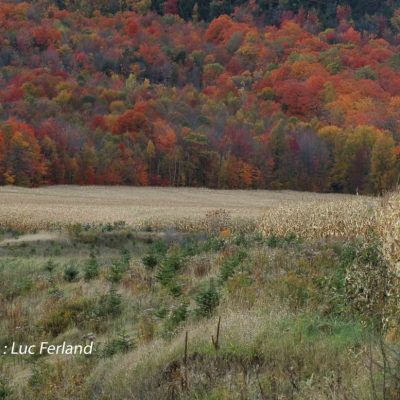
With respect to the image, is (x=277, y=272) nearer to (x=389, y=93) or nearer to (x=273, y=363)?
(x=273, y=363)

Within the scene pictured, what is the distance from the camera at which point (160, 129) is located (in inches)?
3388

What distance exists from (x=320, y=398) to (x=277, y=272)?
21.0 feet

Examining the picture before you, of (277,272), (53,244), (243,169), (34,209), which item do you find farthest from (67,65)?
(277,272)

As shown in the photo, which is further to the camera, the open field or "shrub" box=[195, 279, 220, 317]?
the open field

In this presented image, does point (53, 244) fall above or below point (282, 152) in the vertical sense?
above

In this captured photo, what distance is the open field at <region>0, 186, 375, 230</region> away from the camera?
34.7 metres

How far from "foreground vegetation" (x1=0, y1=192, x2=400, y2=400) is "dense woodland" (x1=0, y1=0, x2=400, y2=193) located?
57.5m

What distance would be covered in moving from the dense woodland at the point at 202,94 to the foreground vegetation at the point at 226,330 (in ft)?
189

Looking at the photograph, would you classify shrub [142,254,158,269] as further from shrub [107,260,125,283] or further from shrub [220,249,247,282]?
shrub [220,249,247,282]

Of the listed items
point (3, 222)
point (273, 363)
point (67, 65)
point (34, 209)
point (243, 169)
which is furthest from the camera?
point (67, 65)

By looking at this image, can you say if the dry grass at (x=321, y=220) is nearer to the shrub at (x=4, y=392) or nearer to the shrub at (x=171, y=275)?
the shrub at (x=171, y=275)

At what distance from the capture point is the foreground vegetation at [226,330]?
5.54 metres

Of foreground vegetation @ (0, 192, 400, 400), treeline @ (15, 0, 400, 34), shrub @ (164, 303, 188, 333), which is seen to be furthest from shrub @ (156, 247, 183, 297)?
treeline @ (15, 0, 400, 34)

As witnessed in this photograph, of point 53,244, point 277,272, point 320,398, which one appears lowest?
point 53,244
